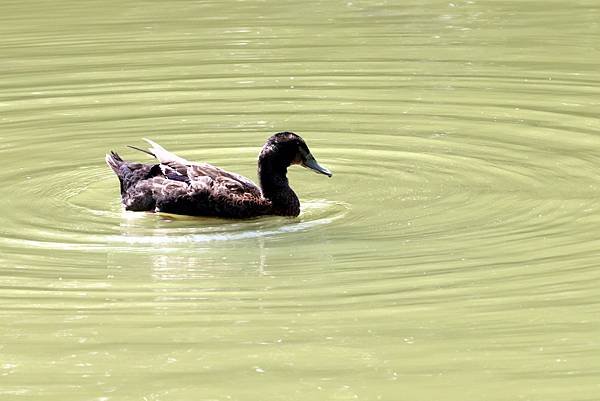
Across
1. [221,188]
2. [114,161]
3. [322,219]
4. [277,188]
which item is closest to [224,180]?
[221,188]

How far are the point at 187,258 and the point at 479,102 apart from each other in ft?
18.8

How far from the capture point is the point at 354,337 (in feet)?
25.7

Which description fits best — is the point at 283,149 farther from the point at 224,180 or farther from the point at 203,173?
the point at 203,173

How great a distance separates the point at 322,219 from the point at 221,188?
0.76 metres

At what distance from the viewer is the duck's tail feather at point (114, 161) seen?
11727mm

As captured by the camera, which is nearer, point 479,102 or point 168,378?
point 168,378

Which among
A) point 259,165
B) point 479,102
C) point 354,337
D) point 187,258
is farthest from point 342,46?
point 354,337

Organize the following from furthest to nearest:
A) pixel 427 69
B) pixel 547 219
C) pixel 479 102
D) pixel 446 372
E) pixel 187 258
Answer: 1. pixel 427 69
2. pixel 479 102
3. pixel 547 219
4. pixel 187 258
5. pixel 446 372

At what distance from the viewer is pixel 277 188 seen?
1097cm

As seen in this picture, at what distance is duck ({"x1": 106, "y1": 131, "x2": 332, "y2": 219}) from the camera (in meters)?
10.9

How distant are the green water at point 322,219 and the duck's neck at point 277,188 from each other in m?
0.12

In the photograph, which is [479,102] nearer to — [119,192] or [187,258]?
[119,192]

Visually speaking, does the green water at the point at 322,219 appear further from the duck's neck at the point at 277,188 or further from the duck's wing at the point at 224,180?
the duck's wing at the point at 224,180

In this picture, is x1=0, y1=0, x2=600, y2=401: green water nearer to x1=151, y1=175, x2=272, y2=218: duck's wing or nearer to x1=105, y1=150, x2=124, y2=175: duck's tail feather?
x1=151, y1=175, x2=272, y2=218: duck's wing
